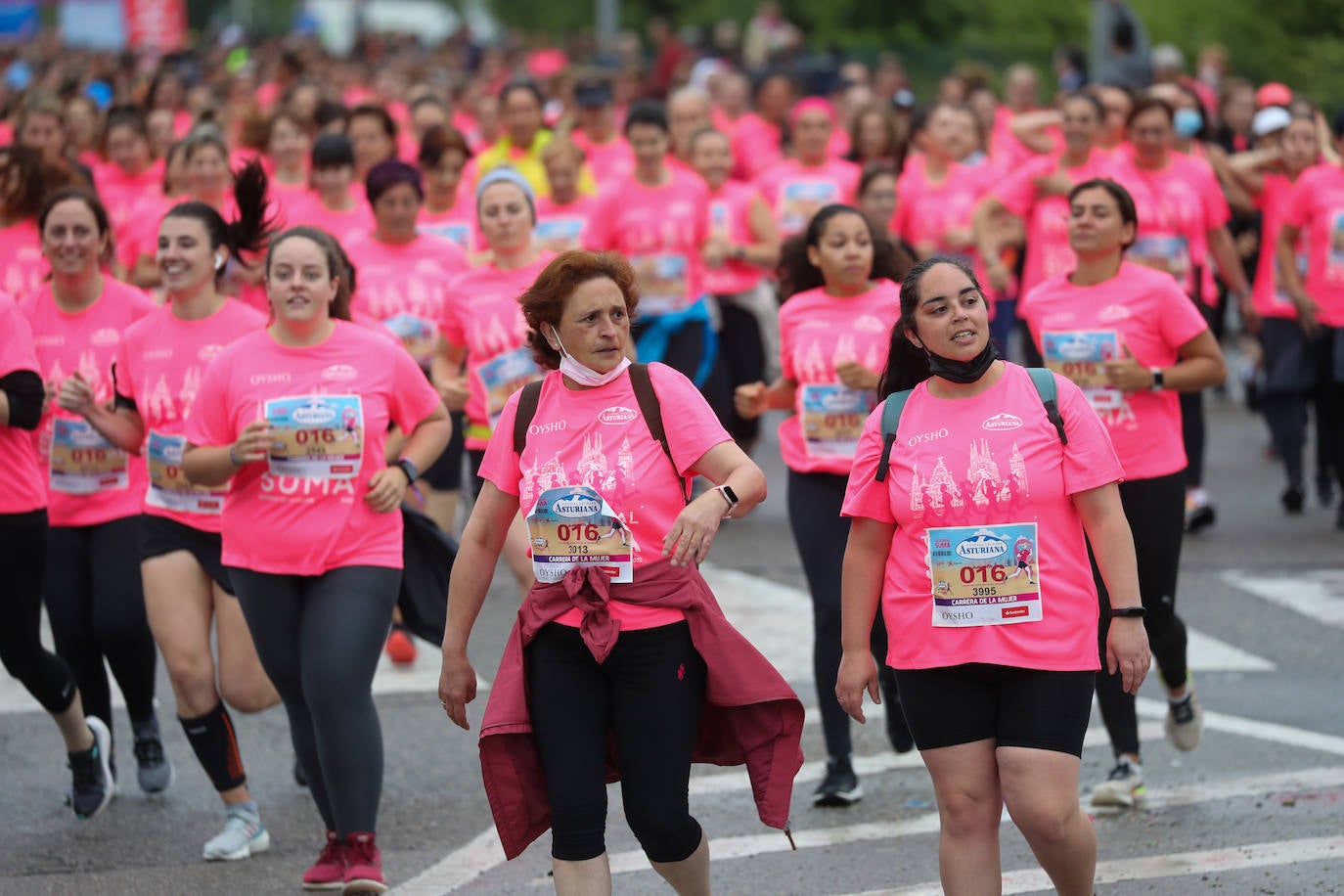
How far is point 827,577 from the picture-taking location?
726 centimetres

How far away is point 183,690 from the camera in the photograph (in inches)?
267

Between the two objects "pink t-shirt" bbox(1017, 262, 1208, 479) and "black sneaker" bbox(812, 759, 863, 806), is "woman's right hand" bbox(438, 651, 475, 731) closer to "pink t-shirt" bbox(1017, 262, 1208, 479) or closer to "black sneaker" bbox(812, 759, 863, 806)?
"black sneaker" bbox(812, 759, 863, 806)

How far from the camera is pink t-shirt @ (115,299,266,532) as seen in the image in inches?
272

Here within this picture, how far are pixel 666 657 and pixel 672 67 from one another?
72.2ft

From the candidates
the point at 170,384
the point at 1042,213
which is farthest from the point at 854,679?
the point at 1042,213

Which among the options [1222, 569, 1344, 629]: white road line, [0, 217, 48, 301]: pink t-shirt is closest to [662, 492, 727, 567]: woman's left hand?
[0, 217, 48, 301]: pink t-shirt

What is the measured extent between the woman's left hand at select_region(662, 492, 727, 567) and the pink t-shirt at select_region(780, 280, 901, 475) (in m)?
2.26

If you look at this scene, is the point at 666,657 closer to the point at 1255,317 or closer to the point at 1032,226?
the point at 1032,226

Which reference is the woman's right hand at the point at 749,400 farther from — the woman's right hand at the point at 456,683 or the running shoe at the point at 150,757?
the running shoe at the point at 150,757

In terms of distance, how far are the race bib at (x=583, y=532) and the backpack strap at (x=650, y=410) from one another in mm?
211

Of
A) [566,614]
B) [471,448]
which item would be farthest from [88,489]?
[566,614]

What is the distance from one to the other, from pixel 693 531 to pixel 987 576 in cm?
78

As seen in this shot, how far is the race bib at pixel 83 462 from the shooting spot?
24.4 feet

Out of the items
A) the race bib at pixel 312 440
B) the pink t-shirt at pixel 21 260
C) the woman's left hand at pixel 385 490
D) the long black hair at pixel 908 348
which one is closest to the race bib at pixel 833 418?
the long black hair at pixel 908 348
